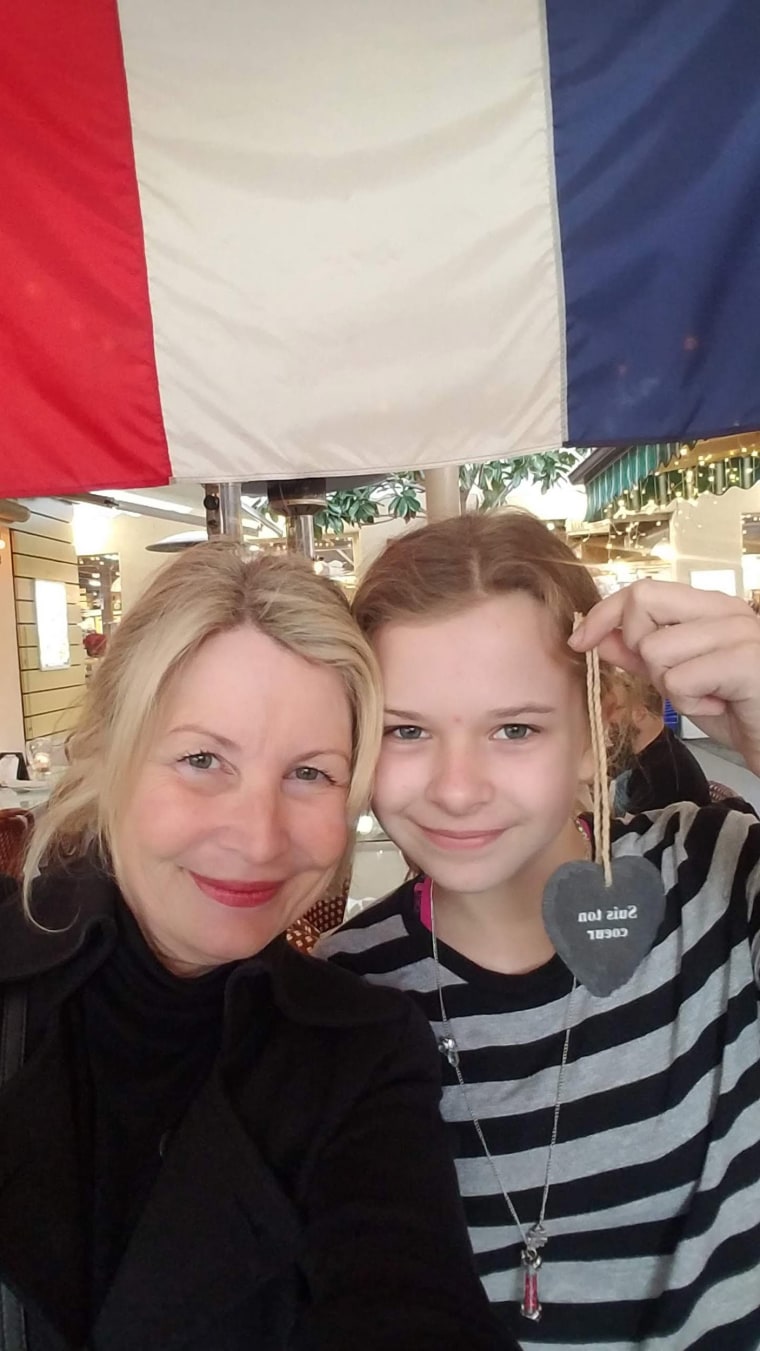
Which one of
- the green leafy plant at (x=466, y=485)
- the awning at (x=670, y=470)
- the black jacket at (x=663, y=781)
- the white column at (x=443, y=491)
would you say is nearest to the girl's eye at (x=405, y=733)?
the white column at (x=443, y=491)

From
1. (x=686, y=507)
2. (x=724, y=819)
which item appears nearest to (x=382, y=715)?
(x=724, y=819)

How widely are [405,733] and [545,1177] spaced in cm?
53

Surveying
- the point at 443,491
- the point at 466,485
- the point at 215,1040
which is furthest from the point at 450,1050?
the point at 466,485

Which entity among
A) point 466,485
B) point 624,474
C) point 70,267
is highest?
point 624,474

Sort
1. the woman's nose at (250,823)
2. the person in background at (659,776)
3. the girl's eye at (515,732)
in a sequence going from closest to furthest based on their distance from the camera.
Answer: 1. the woman's nose at (250,823)
2. the girl's eye at (515,732)
3. the person in background at (659,776)

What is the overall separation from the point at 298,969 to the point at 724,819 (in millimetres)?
586

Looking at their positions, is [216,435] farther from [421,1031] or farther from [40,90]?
[421,1031]

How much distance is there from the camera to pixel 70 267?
1.64m

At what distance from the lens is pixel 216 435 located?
1.67 metres

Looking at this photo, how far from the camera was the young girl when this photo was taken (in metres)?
0.93

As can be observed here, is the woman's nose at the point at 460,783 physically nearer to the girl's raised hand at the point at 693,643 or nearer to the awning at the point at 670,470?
the girl's raised hand at the point at 693,643

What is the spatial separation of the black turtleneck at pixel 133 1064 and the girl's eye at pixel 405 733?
12.7 inches

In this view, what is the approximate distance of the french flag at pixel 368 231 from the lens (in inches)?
61.3

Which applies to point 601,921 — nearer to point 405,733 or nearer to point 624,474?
point 405,733
